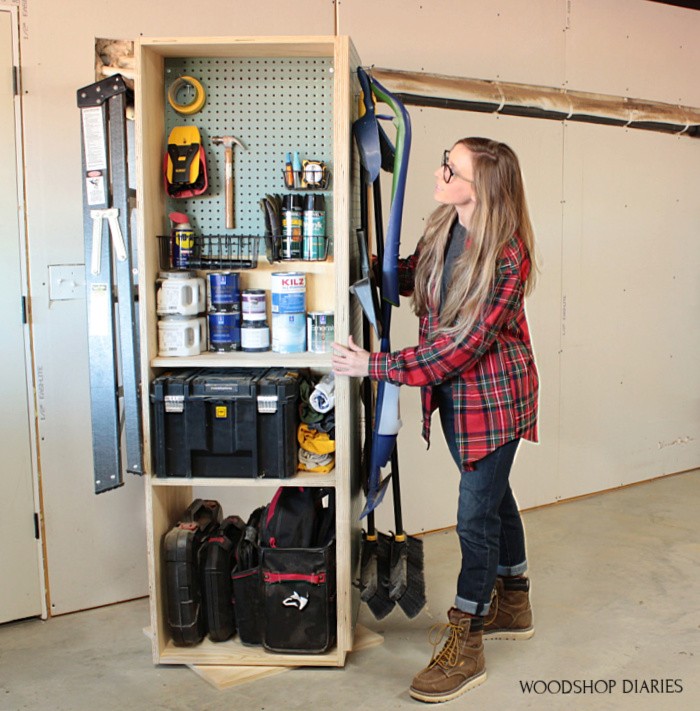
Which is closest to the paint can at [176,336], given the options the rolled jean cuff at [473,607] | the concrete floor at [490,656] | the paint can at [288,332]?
the paint can at [288,332]

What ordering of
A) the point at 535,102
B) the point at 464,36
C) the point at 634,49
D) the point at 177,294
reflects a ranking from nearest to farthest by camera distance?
the point at 177,294
the point at 464,36
the point at 535,102
the point at 634,49

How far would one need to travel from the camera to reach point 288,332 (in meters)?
2.68

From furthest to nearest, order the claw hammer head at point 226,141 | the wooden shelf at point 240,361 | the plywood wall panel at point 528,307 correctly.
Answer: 1. the plywood wall panel at point 528,307
2. the claw hammer head at point 226,141
3. the wooden shelf at point 240,361

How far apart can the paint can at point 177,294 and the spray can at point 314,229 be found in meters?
0.36

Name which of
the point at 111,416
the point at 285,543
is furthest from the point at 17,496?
the point at 285,543

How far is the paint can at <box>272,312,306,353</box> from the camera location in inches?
105

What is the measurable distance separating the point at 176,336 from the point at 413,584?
1071 mm

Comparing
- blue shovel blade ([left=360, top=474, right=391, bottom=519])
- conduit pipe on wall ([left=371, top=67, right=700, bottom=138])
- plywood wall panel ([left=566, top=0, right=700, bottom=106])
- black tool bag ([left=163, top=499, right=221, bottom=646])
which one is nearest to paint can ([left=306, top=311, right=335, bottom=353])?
blue shovel blade ([left=360, top=474, right=391, bottom=519])

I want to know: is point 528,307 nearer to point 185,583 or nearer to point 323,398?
→ point 323,398

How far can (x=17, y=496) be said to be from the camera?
2.97 meters

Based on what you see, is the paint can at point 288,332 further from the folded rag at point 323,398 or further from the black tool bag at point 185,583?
the black tool bag at point 185,583

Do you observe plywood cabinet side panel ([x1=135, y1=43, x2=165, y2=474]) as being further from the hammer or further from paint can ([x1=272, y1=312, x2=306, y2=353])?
paint can ([x1=272, y1=312, x2=306, y2=353])

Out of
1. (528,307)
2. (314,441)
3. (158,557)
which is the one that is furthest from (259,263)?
(528,307)

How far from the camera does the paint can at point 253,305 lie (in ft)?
8.84
